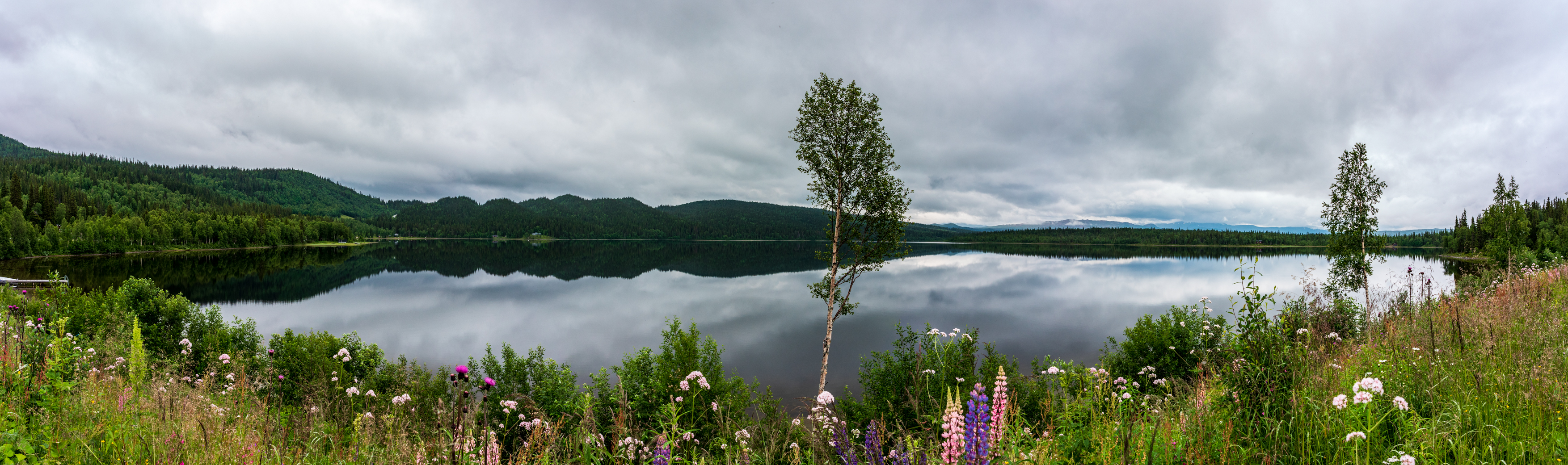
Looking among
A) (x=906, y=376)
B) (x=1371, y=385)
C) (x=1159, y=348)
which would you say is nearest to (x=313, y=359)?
(x=906, y=376)

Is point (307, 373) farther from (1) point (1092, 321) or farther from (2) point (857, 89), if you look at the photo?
(1) point (1092, 321)

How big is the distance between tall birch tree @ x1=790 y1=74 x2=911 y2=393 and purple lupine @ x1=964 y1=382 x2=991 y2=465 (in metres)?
13.6

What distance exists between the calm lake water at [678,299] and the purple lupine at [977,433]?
8.22m

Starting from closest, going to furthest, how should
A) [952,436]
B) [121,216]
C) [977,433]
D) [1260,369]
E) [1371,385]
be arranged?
[977,433], [952,436], [1371,385], [1260,369], [121,216]

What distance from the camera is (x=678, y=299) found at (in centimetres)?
5725

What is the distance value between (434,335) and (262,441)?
4066 centimetres

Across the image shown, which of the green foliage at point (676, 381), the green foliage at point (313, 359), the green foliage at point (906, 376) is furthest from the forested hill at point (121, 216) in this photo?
the green foliage at point (906, 376)

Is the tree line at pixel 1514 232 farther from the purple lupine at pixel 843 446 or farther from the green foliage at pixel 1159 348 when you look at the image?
the purple lupine at pixel 843 446

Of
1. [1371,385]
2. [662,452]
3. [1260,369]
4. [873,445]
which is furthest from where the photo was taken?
[1260,369]

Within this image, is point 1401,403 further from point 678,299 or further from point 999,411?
point 678,299

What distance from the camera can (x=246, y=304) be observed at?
155 ft

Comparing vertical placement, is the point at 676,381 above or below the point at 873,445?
below

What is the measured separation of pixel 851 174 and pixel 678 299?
144 ft

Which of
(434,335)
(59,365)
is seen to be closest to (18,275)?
(434,335)
